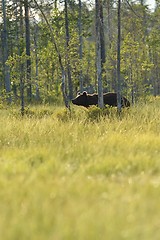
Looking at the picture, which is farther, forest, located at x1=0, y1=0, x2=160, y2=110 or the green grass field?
forest, located at x1=0, y1=0, x2=160, y2=110

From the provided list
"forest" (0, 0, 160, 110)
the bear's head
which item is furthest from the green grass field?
the bear's head

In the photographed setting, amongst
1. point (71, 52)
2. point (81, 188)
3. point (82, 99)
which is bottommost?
point (81, 188)

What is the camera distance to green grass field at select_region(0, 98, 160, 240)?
3.32m

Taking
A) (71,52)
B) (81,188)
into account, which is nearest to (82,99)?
(71,52)

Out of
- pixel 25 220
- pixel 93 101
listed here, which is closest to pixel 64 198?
pixel 25 220

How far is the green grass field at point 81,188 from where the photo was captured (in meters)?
3.32

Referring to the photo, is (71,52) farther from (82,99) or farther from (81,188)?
(81,188)

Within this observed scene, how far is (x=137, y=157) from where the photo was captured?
5.76 meters

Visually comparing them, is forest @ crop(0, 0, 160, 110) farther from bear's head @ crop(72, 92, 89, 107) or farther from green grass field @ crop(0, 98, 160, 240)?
green grass field @ crop(0, 98, 160, 240)

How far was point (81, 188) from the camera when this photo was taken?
4.27 m

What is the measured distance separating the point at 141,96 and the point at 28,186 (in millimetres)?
18654

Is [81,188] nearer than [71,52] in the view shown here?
Yes

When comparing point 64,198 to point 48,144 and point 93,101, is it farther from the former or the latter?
point 93,101

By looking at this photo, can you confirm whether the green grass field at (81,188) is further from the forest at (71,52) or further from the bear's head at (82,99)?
the bear's head at (82,99)
